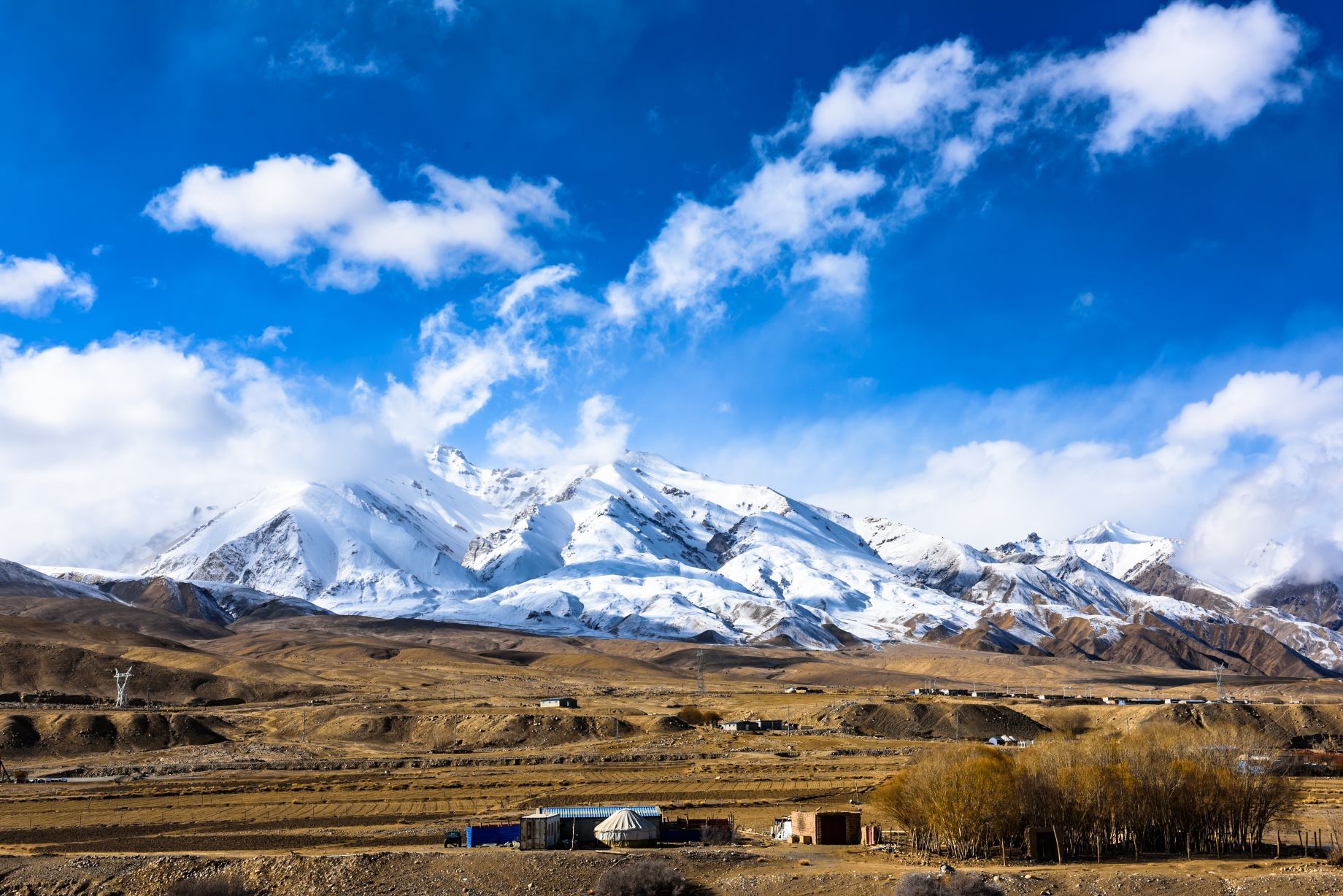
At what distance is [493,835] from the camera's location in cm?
5469

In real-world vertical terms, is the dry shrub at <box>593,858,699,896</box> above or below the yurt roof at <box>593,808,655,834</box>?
below

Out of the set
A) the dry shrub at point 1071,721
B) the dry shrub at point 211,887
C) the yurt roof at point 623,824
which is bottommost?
the dry shrub at point 211,887

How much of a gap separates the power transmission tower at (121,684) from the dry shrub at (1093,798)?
11309cm

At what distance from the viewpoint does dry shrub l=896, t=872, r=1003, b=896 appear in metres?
41.2

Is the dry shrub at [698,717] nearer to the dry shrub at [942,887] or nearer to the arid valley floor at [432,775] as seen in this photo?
the arid valley floor at [432,775]

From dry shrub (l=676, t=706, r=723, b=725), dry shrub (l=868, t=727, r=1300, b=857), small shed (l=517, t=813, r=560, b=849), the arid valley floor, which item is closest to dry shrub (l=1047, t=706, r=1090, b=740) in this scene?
the arid valley floor

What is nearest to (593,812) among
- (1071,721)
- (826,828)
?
(826,828)

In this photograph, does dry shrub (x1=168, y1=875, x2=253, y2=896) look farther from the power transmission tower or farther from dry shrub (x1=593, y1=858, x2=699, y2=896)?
the power transmission tower

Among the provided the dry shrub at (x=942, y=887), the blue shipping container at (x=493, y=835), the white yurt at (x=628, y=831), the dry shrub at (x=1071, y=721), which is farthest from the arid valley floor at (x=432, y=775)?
the dry shrub at (x=942, y=887)

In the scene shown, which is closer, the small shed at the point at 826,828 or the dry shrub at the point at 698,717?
the small shed at the point at 826,828

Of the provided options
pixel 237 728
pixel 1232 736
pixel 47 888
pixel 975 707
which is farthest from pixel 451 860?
pixel 975 707

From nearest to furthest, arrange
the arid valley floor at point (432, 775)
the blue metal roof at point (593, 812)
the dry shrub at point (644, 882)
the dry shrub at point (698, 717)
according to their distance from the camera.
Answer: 1. the dry shrub at point (644, 882)
2. the arid valley floor at point (432, 775)
3. the blue metal roof at point (593, 812)
4. the dry shrub at point (698, 717)

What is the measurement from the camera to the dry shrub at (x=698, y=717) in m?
133

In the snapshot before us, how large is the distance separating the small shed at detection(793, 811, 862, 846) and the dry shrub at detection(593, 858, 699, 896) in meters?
11.5
